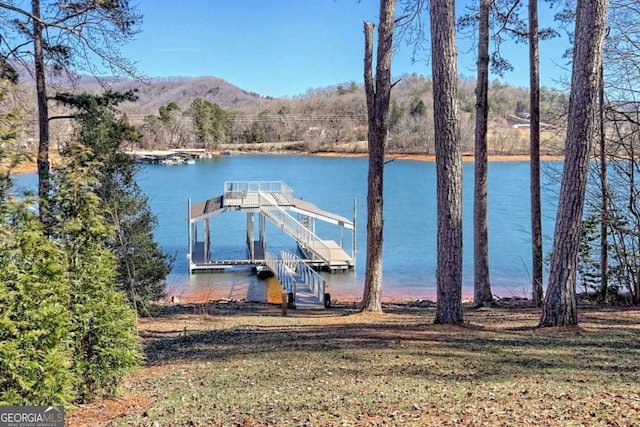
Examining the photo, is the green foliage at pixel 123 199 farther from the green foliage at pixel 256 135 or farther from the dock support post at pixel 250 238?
the green foliage at pixel 256 135

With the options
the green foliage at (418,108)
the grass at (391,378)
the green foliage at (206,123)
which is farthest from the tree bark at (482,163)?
the green foliage at (206,123)

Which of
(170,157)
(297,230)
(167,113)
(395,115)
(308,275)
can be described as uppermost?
(167,113)

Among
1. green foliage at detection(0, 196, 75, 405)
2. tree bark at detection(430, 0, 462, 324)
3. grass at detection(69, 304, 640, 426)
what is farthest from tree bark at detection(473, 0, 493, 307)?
green foliage at detection(0, 196, 75, 405)

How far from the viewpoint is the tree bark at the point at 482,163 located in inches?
390

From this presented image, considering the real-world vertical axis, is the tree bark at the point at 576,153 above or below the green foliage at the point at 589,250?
above

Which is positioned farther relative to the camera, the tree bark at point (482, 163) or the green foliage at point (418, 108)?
the green foliage at point (418, 108)

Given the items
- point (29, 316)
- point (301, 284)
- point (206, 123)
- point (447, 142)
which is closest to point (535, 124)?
point (447, 142)

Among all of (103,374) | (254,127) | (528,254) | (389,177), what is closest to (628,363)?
(103,374)

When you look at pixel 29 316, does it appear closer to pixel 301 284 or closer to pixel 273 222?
pixel 301 284

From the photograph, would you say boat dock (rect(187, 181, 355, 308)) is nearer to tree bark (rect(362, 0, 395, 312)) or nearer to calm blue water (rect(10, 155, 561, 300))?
calm blue water (rect(10, 155, 561, 300))

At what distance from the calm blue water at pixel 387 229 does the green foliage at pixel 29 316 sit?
1742mm

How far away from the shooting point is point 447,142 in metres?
6.86

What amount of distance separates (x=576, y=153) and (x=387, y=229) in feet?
73.4

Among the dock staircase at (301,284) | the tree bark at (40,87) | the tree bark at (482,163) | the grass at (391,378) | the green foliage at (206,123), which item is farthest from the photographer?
the green foliage at (206,123)
